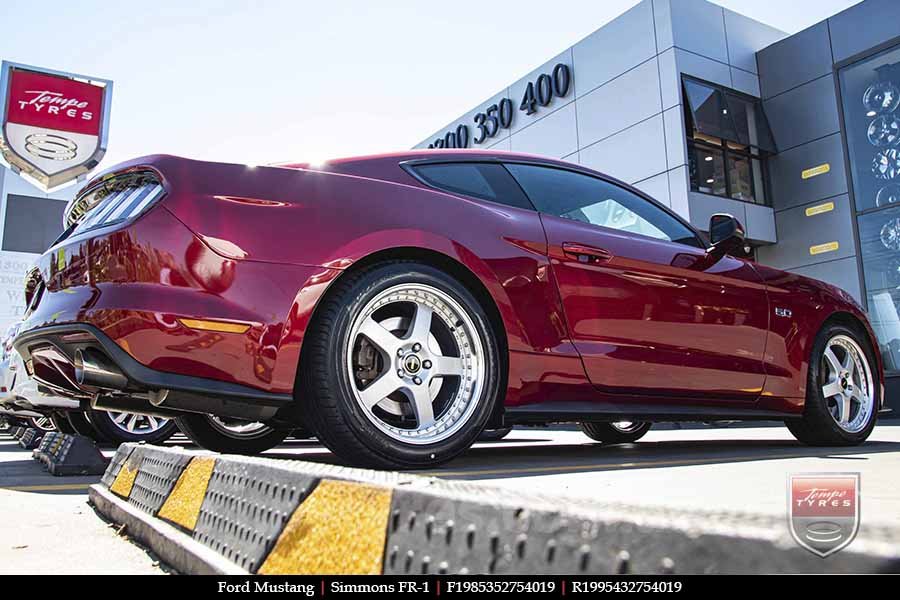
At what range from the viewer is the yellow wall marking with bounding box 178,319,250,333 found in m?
2.28

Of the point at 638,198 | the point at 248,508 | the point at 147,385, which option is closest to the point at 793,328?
the point at 638,198

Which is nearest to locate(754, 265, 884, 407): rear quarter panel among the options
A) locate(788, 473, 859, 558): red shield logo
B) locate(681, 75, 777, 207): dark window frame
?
locate(788, 473, 859, 558): red shield logo

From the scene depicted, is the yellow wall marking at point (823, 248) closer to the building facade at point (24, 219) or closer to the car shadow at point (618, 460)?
the car shadow at point (618, 460)

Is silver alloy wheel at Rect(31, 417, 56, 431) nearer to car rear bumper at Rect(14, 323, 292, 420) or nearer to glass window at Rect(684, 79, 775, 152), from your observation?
car rear bumper at Rect(14, 323, 292, 420)

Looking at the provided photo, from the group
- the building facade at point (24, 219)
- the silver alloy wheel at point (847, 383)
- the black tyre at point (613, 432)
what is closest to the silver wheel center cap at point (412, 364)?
the silver alloy wheel at point (847, 383)

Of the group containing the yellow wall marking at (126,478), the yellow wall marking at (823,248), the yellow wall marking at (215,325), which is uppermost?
the yellow wall marking at (823,248)

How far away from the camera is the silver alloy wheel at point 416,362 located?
8.46ft

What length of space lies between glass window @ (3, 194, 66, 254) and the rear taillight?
3754cm

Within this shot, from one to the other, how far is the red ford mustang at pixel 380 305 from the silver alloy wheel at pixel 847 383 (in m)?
0.97

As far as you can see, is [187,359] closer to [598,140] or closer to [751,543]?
[751,543]

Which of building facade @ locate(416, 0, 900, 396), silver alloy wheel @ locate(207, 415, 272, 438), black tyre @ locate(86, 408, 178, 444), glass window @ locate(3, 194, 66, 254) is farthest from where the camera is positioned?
glass window @ locate(3, 194, 66, 254)

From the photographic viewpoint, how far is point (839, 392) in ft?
14.1

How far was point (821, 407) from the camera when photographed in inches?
162

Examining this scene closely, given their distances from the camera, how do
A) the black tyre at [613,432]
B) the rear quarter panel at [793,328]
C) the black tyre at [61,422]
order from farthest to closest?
the black tyre at [61,422], the black tyre at [613,432], the rear quarter panel at [793,328]
